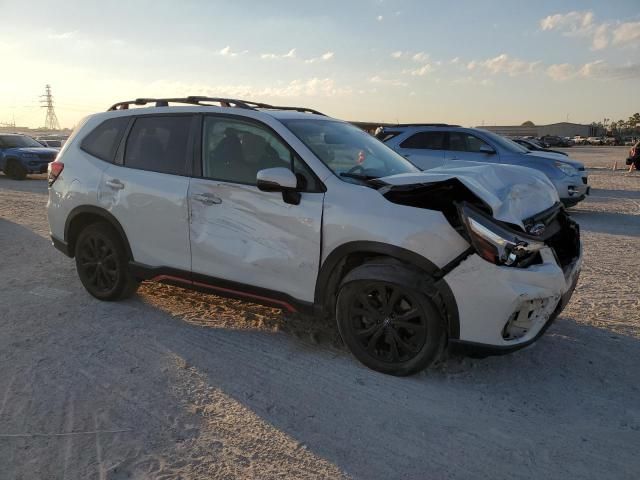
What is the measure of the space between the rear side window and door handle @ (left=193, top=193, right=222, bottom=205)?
1.19m

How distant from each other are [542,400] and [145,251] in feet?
11.0

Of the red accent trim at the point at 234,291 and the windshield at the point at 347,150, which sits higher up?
the windshield at the point at 347,150

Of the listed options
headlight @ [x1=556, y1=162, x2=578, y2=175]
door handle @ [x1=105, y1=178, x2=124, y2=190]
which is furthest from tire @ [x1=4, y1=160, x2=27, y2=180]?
headlight @ [x1=556, y1=162, x2=578, y2=175]

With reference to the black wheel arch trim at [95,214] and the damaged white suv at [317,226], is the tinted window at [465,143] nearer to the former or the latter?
the damaged white suv at [317,226]

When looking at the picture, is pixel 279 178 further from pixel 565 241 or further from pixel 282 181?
pixel 565 241

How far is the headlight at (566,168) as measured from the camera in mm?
10469

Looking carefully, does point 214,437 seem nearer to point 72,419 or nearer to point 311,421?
point 311,421

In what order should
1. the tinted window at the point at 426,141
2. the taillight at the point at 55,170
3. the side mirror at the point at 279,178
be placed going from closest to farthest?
the side mirror at the point at 279,178 → the taillight at the point at 55,170 → the tinted window at the point at 426,141

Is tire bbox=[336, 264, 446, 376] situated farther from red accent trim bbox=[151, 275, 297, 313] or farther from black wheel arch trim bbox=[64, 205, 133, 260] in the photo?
black wheel arch trim bbox=[64, 205, 133, 260]

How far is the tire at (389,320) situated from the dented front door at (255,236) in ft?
1.08

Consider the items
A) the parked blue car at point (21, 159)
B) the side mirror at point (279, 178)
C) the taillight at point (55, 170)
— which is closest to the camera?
the side mirror at point (279, 178)

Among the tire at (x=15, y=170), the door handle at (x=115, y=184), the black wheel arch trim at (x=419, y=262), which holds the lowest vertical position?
the tire at (x=15, y=170)

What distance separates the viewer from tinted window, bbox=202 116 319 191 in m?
3.91

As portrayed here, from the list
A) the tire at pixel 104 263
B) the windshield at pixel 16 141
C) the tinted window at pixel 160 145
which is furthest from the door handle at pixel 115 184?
the windshield at pixel 16 141
